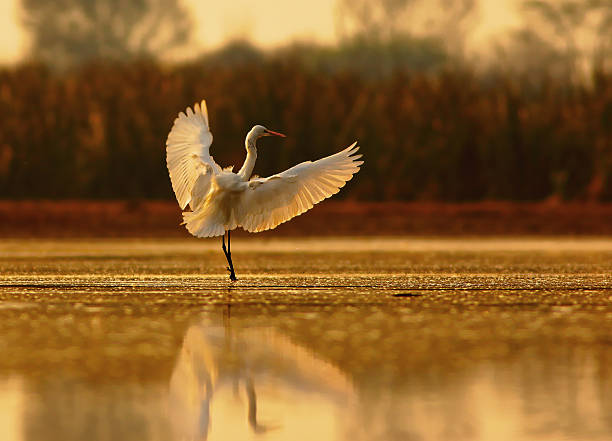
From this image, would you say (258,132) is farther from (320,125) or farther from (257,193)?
(320,125)

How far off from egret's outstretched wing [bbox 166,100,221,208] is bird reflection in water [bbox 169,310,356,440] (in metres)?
4.81

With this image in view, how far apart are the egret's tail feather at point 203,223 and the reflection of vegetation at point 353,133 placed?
36.2 feet

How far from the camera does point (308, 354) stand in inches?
273

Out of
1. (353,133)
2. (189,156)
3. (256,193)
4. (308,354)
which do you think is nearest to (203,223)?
(256,193)

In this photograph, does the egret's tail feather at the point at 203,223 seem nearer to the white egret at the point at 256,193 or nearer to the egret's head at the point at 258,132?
the white egret at the point at 256,193

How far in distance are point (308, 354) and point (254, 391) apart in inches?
43.8

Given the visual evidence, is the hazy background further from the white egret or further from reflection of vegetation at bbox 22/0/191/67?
reflection of vegetation at bbox 22/0/191/67

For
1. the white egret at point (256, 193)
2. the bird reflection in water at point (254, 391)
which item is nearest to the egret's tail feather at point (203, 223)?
the white egret at point (256, 193)

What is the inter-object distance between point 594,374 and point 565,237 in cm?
1384

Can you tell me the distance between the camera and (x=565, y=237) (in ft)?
64.9

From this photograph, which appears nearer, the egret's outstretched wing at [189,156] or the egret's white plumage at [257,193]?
the egret's white plumage at [257,193]

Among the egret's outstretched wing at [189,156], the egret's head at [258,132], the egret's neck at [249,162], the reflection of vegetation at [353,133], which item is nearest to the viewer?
the egret's outstretched wing at [189,156]

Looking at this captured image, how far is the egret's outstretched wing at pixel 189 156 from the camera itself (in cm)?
1227

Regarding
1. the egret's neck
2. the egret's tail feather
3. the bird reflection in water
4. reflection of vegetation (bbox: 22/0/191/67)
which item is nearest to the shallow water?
the bird reflection in water
